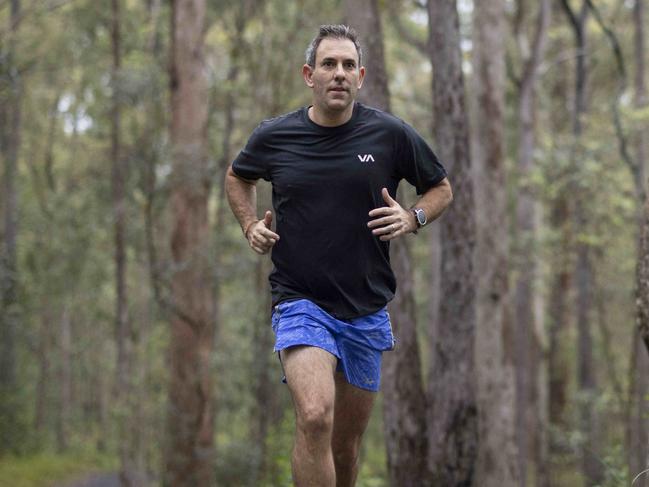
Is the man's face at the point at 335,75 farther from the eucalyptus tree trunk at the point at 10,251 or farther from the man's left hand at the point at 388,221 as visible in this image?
the eucalyptus tree trunk at the point at 10,251

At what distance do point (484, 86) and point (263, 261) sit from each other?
463cm

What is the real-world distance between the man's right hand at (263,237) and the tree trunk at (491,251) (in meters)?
9.06

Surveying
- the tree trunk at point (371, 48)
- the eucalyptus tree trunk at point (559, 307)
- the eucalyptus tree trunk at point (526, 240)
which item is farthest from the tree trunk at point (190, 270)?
the eucalyptus tree trunk at point (559, 307)

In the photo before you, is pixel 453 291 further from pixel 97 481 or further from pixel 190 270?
pixel 97 481

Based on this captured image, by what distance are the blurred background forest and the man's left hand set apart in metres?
1.28

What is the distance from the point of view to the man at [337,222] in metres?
4.66

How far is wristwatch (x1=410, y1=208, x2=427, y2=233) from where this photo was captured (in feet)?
15.8

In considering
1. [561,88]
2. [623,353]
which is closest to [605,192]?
[561,88]

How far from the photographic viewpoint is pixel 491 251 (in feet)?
46.2

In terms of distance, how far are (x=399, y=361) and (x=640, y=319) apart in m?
4.29

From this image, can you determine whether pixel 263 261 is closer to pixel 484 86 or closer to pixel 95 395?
pixel 484 86

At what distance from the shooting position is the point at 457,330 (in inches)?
346

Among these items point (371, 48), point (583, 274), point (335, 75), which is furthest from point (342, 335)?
point (583, 274)

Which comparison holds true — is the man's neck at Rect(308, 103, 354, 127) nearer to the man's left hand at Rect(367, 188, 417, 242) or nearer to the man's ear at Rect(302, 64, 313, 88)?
the man's ear at Rect(302, 64, 313, 88)
